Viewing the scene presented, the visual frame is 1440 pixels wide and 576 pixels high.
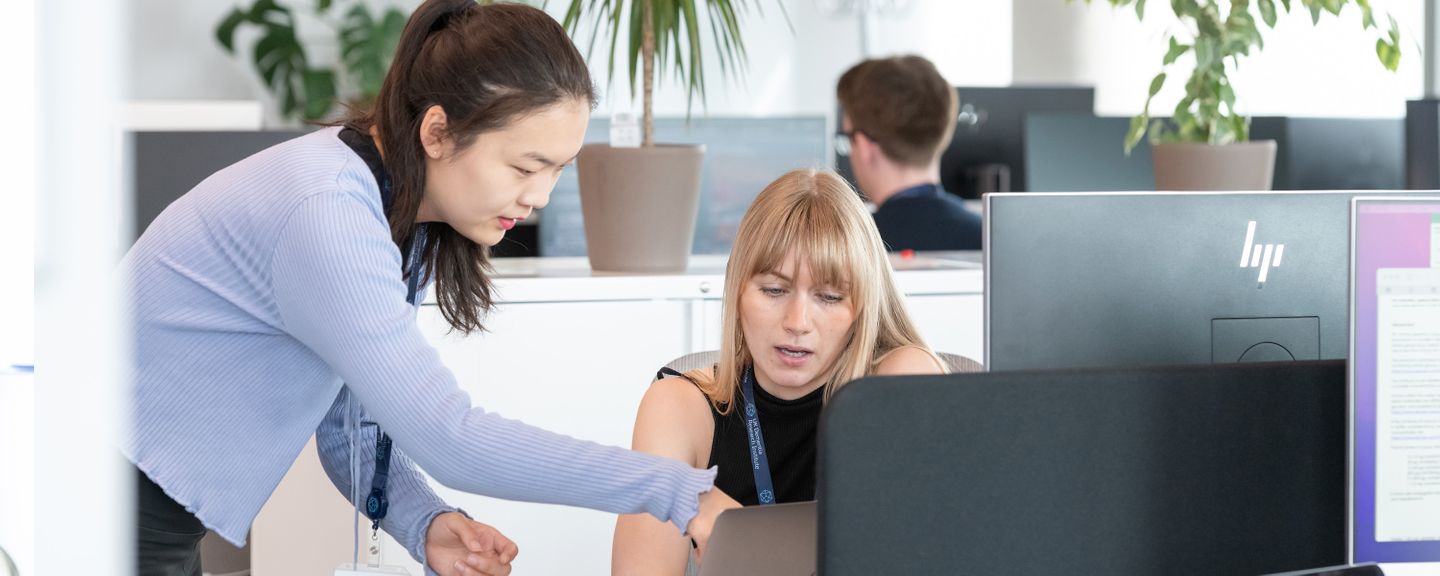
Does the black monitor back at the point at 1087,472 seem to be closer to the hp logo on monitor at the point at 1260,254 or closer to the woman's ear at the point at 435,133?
the hp logo on monitor at the point at 1260,254

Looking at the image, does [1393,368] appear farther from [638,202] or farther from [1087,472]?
[638,202]

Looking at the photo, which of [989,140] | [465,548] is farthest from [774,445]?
[989,140]

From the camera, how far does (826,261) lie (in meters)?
1.62

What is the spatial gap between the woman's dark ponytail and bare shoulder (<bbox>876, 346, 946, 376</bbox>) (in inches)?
19.7

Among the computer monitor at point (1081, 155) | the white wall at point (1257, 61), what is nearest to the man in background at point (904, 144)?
the computer monitor at point (1081, 155)

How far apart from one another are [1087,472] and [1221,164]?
191cm

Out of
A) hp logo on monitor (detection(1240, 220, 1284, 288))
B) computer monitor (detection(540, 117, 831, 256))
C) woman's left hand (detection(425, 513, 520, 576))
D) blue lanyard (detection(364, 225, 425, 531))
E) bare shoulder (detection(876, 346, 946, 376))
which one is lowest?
woman's left hand (detection(425, 513, 520, 576))

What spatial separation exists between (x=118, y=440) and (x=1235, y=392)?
776 mm

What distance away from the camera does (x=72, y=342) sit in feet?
2.13

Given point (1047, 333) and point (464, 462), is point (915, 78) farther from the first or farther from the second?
point (464, 462)

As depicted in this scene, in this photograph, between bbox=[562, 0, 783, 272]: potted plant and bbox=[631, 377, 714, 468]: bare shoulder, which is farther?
bbox=[562, 0, 783, 272]: potted plant

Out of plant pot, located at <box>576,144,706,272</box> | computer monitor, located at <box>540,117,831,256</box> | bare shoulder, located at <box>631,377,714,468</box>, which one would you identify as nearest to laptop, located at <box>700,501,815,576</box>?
bare shoulder, located at <box>631,377,714,468</box>

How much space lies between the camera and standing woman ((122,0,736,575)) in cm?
117

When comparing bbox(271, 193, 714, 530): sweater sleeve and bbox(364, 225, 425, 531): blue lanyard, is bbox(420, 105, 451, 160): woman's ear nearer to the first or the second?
bbox(271, 193, 714, 530): sweater sleeve
